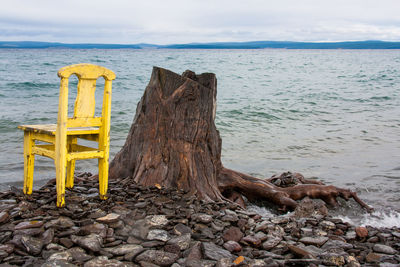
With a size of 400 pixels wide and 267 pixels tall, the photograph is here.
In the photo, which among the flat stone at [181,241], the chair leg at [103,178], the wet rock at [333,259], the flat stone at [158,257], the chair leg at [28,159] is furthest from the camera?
the chair leg at [103,178]

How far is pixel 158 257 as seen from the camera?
12.1ft

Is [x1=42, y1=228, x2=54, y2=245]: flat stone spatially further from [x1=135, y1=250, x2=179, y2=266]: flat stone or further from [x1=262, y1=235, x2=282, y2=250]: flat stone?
[x1=262, y1=235, x2=282, y2=250]: flat stone

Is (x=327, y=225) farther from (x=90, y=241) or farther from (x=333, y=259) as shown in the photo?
(x=90, y=241)

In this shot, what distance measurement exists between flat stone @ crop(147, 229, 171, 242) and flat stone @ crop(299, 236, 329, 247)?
1.48 metres

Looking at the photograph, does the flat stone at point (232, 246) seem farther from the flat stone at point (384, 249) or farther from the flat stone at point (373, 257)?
the flat stone at point (384, 249)

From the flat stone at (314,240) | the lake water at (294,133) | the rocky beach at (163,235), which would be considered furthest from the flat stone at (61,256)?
the lake water at (294,133)

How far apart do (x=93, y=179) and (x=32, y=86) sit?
2195cm

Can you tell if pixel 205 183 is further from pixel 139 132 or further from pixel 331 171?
pixel 331 171

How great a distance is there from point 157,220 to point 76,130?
1.36 m

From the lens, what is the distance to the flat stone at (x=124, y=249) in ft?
12.3

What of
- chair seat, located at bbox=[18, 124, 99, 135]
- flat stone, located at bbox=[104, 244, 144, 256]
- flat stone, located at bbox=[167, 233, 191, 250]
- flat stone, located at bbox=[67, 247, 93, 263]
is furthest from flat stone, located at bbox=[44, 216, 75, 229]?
flat stone, located at bbox=[167, 233, 191, 250]

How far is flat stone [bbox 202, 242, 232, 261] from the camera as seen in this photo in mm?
3800

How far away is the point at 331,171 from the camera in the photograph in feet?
29.9

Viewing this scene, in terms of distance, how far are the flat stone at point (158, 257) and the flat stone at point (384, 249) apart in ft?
7.05
